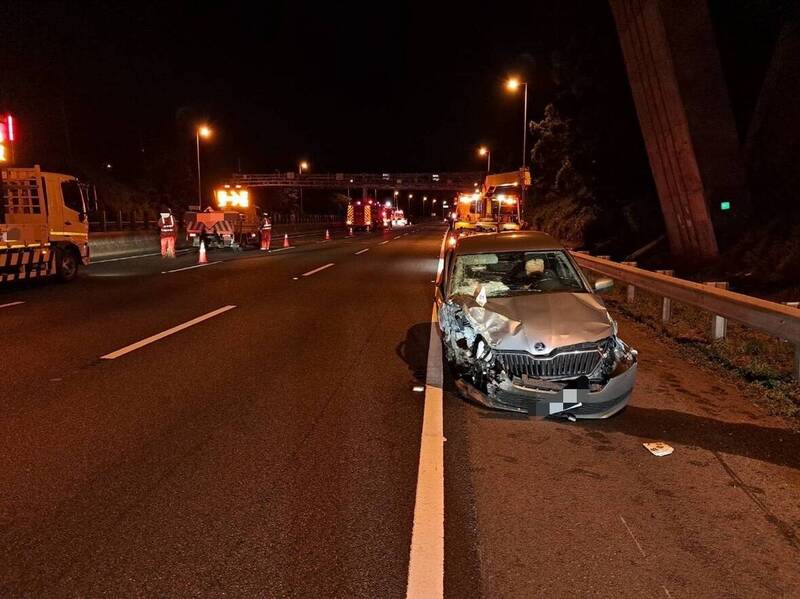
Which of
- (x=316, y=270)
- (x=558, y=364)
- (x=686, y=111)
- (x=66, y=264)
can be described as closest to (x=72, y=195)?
(x=66, y=264)

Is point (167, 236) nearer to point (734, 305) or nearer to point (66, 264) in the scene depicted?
point (66, 264)

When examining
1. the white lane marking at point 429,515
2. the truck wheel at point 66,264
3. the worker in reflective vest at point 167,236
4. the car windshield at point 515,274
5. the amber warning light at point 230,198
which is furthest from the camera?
the amber warning light at point 230,198

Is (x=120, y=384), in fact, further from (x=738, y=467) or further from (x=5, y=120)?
(x=5, y=120)

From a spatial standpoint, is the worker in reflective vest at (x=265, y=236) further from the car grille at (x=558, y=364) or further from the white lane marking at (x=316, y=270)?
the car grille at (x=558, y=364)

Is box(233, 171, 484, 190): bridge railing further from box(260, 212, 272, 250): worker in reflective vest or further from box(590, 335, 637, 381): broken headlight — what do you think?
box(590, 335, 637, 381): broken headlight

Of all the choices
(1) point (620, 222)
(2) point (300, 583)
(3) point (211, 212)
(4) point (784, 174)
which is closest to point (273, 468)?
(2) point (300, 583)

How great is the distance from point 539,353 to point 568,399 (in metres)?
0.44

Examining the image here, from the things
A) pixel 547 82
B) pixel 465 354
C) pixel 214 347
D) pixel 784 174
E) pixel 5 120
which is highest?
pixel 547 82

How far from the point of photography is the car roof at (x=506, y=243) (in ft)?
25.4

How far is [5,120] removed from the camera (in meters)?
15.7

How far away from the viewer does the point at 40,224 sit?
16.3 m

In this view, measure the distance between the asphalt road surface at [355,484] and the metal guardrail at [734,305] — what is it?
77 cm

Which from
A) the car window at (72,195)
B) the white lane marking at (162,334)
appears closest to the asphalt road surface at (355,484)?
the white lane marking at (162,334)

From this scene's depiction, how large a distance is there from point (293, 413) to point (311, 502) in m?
1.90
